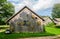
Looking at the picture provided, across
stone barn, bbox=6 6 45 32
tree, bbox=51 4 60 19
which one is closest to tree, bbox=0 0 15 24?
stone barn, bbox=6 6 45 32

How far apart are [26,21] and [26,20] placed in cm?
A: 25

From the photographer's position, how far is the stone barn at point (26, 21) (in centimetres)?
4200

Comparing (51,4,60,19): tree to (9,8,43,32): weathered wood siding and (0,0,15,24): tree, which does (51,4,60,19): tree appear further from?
(9,8,43,32): weathered wood siding

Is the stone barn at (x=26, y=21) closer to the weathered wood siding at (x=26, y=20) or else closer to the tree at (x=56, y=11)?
the weathered wood siding at (x=26, y=20)

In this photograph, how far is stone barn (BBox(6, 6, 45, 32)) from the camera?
42.0 metres

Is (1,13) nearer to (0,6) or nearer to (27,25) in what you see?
(0,6)

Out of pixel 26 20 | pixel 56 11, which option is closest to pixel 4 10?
pixel 26 20

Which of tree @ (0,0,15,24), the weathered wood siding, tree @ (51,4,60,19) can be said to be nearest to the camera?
the weathered wood siding

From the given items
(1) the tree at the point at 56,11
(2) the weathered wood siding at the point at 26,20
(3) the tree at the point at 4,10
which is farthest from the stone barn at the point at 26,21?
(1) the tree at the point at 56,11

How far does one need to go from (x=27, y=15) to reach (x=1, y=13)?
4040 cm

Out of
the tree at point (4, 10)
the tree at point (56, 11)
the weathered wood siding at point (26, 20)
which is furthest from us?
the tree at point (56, 11)

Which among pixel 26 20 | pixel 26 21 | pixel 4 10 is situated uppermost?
pixel 4 10

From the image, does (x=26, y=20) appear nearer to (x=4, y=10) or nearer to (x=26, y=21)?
(x=26, y=21)

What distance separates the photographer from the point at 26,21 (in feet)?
140
